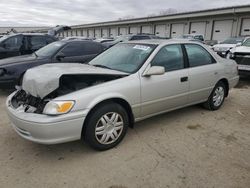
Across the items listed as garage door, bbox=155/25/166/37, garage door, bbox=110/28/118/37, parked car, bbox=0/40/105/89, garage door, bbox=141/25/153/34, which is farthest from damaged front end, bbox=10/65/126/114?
garage door, bbox=110/28/118/37

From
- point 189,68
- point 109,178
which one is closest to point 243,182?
point 109,178

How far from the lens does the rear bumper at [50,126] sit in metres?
2.81

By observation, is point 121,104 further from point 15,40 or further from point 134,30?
point 134,30

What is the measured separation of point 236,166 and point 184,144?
2.58 feet

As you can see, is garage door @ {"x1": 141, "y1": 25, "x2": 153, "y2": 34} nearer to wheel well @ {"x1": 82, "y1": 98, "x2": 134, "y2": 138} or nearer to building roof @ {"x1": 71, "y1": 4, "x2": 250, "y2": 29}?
building roof @ {"x1": 71, "y1": 4, "x2": 250, "y2": 29}

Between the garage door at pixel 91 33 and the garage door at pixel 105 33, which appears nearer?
the garage door at pixel 105 33

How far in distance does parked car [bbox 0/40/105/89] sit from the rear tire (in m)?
3.06

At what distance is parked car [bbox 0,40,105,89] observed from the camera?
574cm

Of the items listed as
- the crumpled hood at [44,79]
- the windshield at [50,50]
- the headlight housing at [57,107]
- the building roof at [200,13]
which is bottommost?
the headlight housing at [57,107]

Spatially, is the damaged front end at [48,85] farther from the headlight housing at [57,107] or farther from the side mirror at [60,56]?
the side mirror at [60,56]

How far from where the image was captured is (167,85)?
3.93 metres

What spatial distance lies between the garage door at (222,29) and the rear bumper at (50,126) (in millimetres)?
27097

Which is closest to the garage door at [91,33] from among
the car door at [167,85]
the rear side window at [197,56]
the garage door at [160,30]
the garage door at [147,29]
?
the garage door at [147,29]

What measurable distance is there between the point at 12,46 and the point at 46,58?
11.6ft
